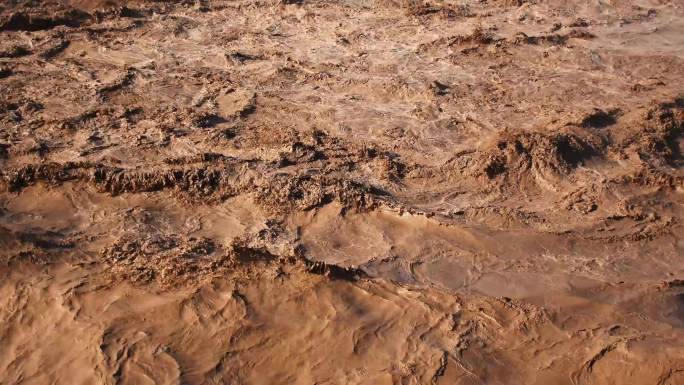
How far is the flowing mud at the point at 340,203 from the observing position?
11.5 ft

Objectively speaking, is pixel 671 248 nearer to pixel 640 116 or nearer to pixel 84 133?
pixel 640 116

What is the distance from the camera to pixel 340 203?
492 centimetres

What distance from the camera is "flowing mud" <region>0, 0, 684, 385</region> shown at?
11.5 feet

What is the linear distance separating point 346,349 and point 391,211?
1.64 meters

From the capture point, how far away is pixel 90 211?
4730 millimetres

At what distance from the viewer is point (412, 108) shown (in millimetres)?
6633

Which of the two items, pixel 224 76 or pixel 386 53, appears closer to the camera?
pixel 224 76

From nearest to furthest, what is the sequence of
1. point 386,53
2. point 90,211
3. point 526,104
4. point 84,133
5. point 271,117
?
point 90,211 < point 84,133 < point 271,117 < point 526,104 < point 386,53

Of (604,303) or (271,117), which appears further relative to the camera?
(271,117)

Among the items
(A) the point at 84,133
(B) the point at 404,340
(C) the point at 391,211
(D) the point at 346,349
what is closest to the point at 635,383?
(B) the point at 404,340

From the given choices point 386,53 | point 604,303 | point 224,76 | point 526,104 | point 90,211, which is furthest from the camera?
point 386,53

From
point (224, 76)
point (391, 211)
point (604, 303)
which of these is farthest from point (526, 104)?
point (224, 76)

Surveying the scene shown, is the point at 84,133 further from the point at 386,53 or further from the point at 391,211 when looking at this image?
the point at 386,53

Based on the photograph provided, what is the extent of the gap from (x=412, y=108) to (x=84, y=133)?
12.2 ft
